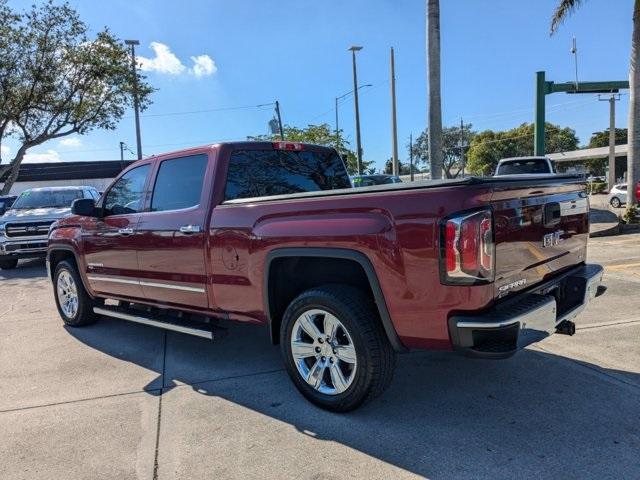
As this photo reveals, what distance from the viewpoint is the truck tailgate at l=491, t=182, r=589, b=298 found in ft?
10.3

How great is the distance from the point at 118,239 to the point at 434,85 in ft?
27.7

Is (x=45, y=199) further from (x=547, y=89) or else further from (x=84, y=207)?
(x=547, y=89)

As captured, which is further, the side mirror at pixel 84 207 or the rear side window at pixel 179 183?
the side mirror at pixel 84 207

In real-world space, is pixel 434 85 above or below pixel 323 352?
above

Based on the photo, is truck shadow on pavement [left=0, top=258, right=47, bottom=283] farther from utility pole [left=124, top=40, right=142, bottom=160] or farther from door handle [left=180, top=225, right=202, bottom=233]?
utility pole [left=124, top=40, right=142, bottom=160]

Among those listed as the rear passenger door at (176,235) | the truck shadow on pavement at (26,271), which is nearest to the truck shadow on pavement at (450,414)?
the rear passenger door at (176,235)

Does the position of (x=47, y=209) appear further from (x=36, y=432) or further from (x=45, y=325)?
(x=36, y=432)

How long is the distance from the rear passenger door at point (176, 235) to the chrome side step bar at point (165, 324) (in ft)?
0.64

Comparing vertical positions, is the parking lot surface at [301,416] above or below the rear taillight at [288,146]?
below

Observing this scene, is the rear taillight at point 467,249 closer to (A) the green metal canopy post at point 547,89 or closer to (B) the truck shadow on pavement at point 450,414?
(B) the truck shadow on pavement at point 450,414

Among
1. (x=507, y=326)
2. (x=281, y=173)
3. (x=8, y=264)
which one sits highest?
(x=281, y=173)

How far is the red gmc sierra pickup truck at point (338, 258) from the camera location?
3014 mm

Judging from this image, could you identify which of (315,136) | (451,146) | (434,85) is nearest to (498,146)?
(451,146)

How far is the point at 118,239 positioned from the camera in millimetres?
5301
